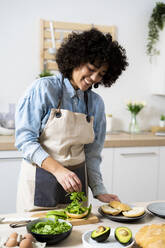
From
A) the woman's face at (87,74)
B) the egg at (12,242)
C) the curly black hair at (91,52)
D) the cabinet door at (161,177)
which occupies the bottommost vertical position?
the cabinet door at (161,177)

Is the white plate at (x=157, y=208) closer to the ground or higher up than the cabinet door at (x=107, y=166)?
higher up

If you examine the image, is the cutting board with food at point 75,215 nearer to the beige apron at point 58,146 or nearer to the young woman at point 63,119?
the young woman at point 63,119

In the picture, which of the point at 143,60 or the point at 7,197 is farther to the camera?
the point at 143,60

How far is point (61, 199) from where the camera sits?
1503mm

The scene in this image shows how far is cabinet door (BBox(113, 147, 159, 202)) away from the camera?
2.74m

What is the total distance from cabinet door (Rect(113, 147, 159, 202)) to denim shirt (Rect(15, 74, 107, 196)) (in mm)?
1090

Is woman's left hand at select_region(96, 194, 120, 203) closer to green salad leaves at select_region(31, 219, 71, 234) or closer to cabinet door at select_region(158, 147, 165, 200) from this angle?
green salad leaves at select_region(31, 219, 71, 234)

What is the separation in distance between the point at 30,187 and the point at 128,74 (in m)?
2.10

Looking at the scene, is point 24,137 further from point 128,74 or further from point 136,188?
point 128,74

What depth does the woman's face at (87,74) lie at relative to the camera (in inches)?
55.3

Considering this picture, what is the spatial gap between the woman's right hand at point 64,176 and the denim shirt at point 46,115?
33 millimetres

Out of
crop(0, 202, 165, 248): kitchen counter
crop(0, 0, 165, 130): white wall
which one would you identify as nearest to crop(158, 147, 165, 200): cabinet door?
crop(0, 0, 165, 130): white wall

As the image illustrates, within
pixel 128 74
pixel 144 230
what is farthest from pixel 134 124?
pixel 144 230

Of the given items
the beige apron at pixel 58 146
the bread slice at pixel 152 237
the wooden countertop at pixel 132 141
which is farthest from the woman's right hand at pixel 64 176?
the wooden countertop at pixel 132 141
